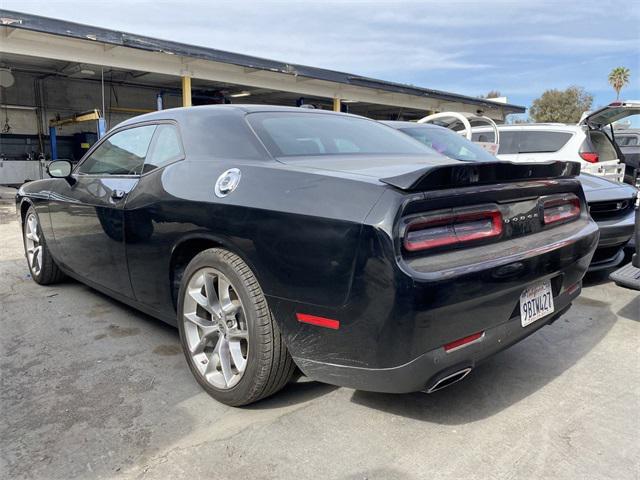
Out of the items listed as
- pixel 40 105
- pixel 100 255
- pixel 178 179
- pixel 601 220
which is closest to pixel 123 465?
pixel 178 179

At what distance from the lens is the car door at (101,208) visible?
3240 millimetres

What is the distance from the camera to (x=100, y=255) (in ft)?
11.5

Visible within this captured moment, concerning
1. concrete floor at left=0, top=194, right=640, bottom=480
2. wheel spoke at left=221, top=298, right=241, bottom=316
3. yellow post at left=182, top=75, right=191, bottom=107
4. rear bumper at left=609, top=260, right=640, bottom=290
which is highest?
yellow post at left=182, top=75, right=191, bottom=107

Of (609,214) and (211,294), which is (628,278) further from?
(211,294)

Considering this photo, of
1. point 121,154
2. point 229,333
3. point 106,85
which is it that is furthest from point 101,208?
point 106,85

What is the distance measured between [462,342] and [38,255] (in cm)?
429

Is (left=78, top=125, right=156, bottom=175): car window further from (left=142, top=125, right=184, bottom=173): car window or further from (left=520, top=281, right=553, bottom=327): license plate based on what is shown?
(left=520, top=281, right=553, bottom=327): license plate

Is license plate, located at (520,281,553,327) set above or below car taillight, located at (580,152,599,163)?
below

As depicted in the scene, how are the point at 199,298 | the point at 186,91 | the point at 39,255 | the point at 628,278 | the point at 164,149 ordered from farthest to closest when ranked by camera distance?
the point at 186,91 < the point at 39,255 < the point at 628,278 < the point at 164,149 < the point at 199,298

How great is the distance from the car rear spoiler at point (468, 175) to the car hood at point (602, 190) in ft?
7.26

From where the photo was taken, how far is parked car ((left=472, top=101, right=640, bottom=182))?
22.4 ft

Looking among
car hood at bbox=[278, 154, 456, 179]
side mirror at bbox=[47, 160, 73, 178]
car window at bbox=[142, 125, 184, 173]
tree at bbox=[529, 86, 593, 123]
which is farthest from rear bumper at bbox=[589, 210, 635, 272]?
tree at bbox=[529, 86, 593, 123]

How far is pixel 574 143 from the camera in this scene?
6.89 meters

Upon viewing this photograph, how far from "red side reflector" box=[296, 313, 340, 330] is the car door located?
164 centimetres
